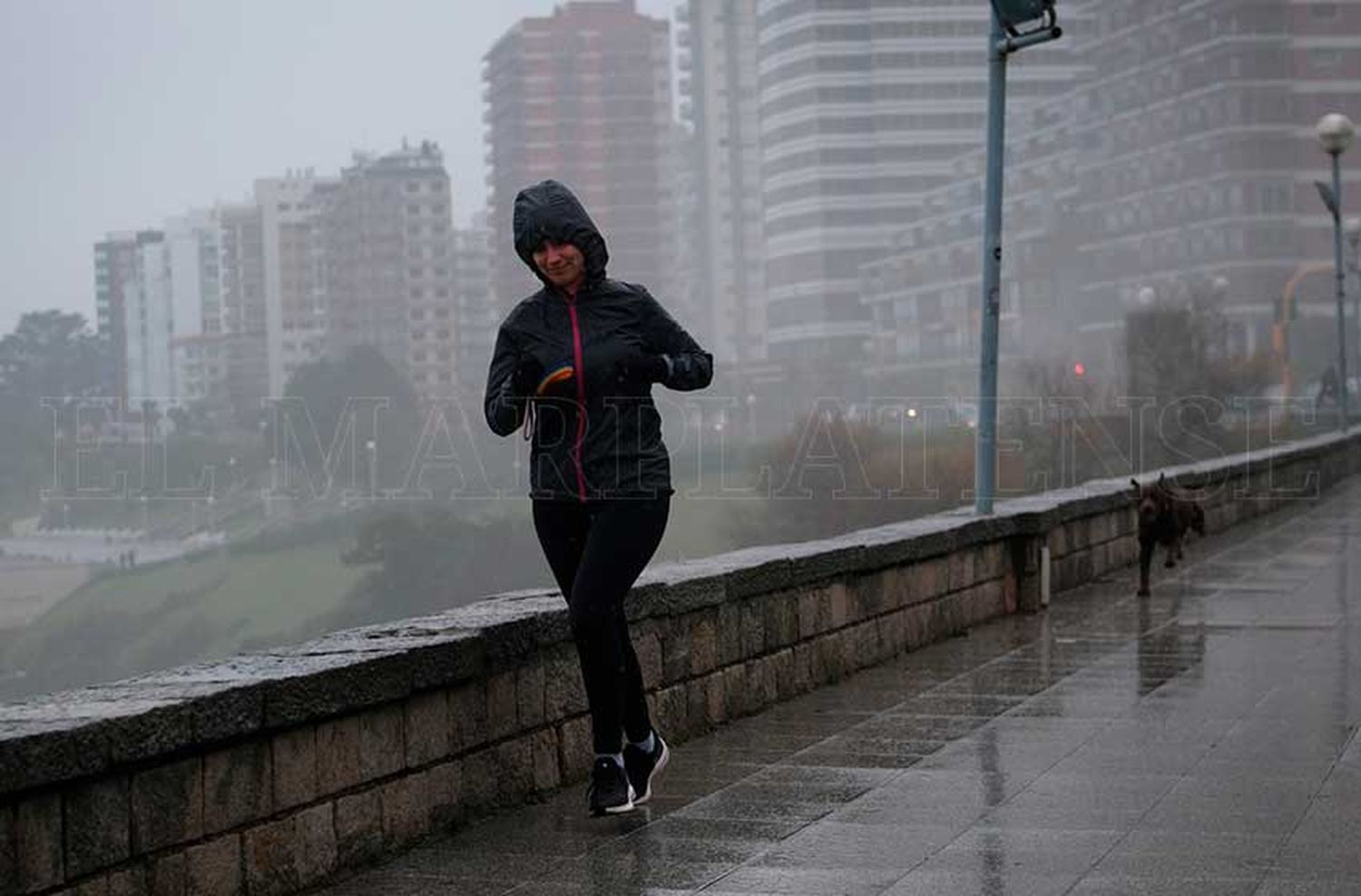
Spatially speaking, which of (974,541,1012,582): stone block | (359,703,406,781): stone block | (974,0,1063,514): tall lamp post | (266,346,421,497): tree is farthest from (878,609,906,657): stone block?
(266,346,421,497): tree

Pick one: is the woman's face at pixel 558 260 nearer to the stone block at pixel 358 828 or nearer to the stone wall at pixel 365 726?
the stone wall at pixel 365 726

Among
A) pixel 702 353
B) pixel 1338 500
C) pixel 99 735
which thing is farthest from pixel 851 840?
pixel 1338 500

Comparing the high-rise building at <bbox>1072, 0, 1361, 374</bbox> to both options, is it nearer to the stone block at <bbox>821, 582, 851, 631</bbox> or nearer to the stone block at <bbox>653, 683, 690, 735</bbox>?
the stone block at <bbox>821, 582, 851, 631</bbox>

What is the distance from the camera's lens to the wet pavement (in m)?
5.38

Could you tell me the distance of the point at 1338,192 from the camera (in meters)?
35.2

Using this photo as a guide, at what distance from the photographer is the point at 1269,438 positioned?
56.7 meters

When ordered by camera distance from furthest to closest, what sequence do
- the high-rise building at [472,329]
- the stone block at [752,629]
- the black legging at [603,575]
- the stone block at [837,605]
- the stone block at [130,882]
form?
the high-rise building at [472,329]
the stone block at [837,605]
the stone block at [752,629]
the black legging at [603,575]
the stone block at [130,882]

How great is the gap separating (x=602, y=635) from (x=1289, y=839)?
2.00 metres

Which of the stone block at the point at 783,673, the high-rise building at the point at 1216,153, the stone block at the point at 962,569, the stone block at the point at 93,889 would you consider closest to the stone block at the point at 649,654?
the stone block at the point at 783,673

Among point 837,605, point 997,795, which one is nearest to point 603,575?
point 997,795

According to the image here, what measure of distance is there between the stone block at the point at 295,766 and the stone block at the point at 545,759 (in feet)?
4.37

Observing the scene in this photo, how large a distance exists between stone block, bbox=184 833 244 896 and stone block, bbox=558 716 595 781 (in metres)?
1.90

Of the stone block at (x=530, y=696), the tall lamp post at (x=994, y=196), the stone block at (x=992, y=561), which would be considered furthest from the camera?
the tall lamp post at (x=994, y=196)

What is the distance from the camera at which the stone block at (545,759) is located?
21.7 ft
